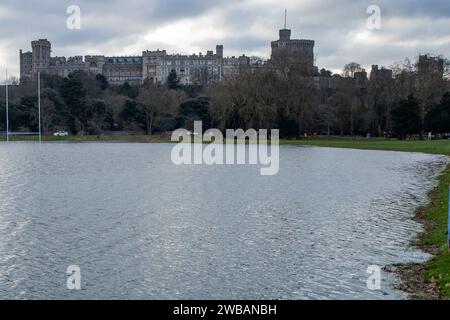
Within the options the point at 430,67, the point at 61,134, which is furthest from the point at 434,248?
the point at 61,134

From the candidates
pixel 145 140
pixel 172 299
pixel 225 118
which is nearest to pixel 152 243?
pixel 172 299

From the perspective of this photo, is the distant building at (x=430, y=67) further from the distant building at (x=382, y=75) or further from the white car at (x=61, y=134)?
the white car at (x=61, y=134)

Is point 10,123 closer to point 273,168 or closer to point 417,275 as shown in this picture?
point 273,168

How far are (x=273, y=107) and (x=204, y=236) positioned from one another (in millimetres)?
65880

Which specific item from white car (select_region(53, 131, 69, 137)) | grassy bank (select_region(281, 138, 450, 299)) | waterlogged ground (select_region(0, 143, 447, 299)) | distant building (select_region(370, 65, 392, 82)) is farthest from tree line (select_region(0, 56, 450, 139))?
grassy bank (select_region(281, 138, 450, 299))

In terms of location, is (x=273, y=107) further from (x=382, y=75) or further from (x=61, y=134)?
(x=61, y=134)

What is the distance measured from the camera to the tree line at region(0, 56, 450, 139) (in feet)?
268

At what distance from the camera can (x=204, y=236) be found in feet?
48.9

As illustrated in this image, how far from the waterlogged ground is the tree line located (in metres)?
53.5

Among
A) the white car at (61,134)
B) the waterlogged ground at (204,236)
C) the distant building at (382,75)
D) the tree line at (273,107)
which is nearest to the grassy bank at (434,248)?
the waterlogged ground at (204,236)

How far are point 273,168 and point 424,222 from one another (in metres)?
19.9

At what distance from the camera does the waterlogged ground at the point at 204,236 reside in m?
Result: 10.6
